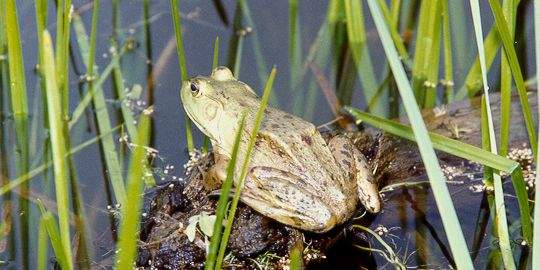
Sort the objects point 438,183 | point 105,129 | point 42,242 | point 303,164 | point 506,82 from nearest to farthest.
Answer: point 438,183, point 42,242, point 506,82, point 303,164, point 105,129

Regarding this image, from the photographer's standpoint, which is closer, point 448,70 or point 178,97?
point 448,70

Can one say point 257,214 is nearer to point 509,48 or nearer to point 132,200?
point 509,48

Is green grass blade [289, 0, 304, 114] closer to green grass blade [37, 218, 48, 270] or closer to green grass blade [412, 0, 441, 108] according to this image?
green grass blade [412, 0, 441, 108]

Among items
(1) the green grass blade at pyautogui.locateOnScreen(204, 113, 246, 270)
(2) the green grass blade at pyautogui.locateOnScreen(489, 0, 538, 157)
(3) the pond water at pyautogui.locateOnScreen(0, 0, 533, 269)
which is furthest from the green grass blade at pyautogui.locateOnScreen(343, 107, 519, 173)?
(1) the green grass blade at pyautogui.locateOnScreen(204, 113, 246, 270)

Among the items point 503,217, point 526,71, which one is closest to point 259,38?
point 526,71

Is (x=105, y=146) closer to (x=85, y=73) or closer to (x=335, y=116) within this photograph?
(x=85, y=73)

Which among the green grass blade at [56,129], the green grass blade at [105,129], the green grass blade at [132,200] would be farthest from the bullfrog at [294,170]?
the green grass blade at [132,200]

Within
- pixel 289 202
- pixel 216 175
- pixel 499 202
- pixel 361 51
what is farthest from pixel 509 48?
pixel 361 51
